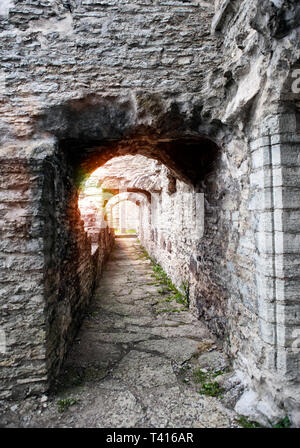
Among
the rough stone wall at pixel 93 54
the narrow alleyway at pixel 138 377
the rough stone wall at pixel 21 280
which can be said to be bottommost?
the narrow alleyway at pixel 138 377

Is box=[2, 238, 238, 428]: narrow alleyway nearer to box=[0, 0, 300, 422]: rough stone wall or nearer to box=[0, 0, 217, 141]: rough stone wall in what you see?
box=[0, 0, 300, 422]: rough stone wall

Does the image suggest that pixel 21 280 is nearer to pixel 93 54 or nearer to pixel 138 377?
pixel 138 377

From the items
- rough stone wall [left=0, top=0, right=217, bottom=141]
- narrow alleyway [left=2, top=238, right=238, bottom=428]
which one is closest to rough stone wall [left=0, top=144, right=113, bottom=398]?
narrow alleyway [left=2, top=238, right=238, bottom=428]

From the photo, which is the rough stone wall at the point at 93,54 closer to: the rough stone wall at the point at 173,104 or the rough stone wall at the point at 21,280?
the rough stone wall at the point at 173,104

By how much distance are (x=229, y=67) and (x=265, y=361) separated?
2532 millimetres

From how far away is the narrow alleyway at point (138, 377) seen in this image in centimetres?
211

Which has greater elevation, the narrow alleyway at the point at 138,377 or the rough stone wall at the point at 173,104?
the rough stone wall at the point at 173,104

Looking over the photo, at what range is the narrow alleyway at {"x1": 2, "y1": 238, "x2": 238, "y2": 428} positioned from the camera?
6.91 feet

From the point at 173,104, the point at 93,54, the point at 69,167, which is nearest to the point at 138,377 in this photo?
the point at 69,167

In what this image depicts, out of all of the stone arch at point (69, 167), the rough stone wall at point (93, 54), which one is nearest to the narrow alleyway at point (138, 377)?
the stone arch at point (69, 167)

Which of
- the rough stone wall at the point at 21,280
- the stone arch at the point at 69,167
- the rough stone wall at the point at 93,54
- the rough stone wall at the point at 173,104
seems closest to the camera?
the rough stone wall at the point at 173,104

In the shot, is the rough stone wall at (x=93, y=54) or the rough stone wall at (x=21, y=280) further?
the rough stone wall at (x=93, y=54)

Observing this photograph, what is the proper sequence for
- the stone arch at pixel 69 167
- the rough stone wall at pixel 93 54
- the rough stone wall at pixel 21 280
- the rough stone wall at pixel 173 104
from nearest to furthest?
the rough stone wall at pixel 173 104 < the rough stone wall at pixel 21 280 < the stone arch at pixel 69 167 < the rough stone wall at pixel 93 54

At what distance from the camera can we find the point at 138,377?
8.63ft
